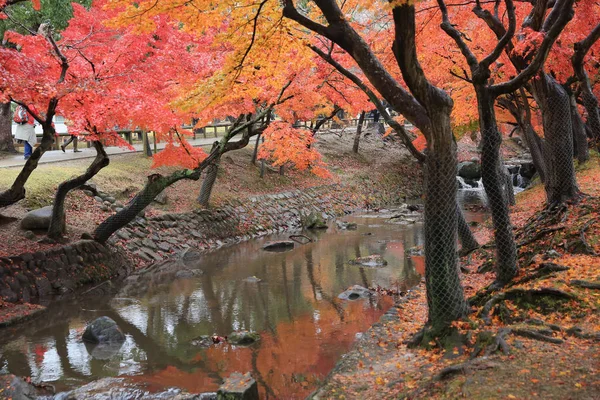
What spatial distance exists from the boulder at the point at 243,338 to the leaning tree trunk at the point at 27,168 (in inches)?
253

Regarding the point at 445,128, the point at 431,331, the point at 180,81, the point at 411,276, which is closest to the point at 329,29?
the point at 445,128

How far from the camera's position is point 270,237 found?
72.1 ft

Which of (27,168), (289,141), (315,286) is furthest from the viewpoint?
(289,141)

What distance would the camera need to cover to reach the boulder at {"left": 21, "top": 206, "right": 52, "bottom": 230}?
14.9m

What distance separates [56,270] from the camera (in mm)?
13641

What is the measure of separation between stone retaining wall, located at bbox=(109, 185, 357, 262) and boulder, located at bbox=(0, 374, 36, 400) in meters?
9.06

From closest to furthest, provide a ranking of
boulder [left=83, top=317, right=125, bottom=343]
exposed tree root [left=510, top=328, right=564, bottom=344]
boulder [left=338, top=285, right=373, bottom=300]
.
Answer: exposed tree root [left=510, top=328, right=564, bottom=344] → boulder [left=83, top=317, right=125, bottom=343] → boulder [left=338, top=285, right=373, bottom=300]

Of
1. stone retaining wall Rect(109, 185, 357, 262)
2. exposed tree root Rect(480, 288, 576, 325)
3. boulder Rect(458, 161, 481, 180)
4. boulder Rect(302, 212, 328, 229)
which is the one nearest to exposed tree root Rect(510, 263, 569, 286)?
exposed tree root Rect(480, 288, 576, 325)

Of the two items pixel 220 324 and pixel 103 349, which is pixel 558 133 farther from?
pixel 103 349

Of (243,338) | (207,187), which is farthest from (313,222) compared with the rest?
(243,338)

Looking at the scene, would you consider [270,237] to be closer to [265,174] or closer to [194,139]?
[265,174]

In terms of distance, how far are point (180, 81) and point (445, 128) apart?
11.8 m

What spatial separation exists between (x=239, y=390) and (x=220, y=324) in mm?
4177

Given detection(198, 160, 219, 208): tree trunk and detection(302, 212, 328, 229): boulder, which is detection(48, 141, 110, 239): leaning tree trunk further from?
detection(302, 212, 328, 229): boulder
